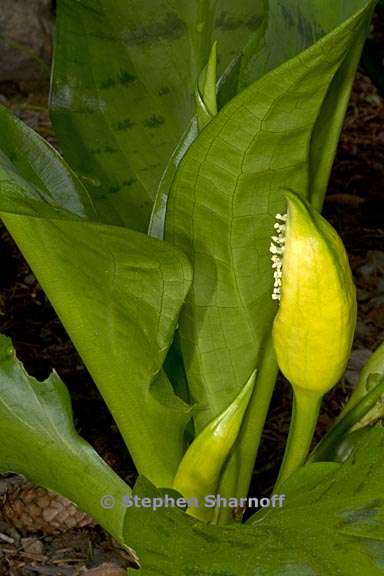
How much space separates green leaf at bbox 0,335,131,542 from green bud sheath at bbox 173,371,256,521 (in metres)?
0.05

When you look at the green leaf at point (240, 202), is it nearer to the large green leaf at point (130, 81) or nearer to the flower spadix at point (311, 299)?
the flower spadix at point (311, 299)

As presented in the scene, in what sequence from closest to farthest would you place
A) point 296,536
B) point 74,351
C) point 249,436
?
1. point 296,536
2. point 249,436
3. point 74,351

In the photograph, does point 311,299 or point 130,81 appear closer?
point 311,299

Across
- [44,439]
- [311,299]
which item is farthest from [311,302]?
[44,439]

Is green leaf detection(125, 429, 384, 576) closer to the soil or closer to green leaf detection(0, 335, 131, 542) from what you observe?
green leaf detection(0, 335, 131, 542)

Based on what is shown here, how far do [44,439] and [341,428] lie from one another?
23 cm

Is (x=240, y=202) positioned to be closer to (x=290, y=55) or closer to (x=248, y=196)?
(x=248, y=196)

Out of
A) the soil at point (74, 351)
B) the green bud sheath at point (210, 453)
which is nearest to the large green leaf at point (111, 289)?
the green bud sheath at point (210, 453)

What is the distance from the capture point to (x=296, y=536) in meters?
0.58

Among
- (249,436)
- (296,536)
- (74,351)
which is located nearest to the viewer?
(296,536)

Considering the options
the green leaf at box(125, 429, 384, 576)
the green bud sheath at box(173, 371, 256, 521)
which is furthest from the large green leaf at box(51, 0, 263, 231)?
the green leaf at box(125, 429, 384, 576)

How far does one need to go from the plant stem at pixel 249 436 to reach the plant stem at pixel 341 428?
0.17 feet

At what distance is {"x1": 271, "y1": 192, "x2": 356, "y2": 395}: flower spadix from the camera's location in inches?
23.8

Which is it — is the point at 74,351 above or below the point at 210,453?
below
